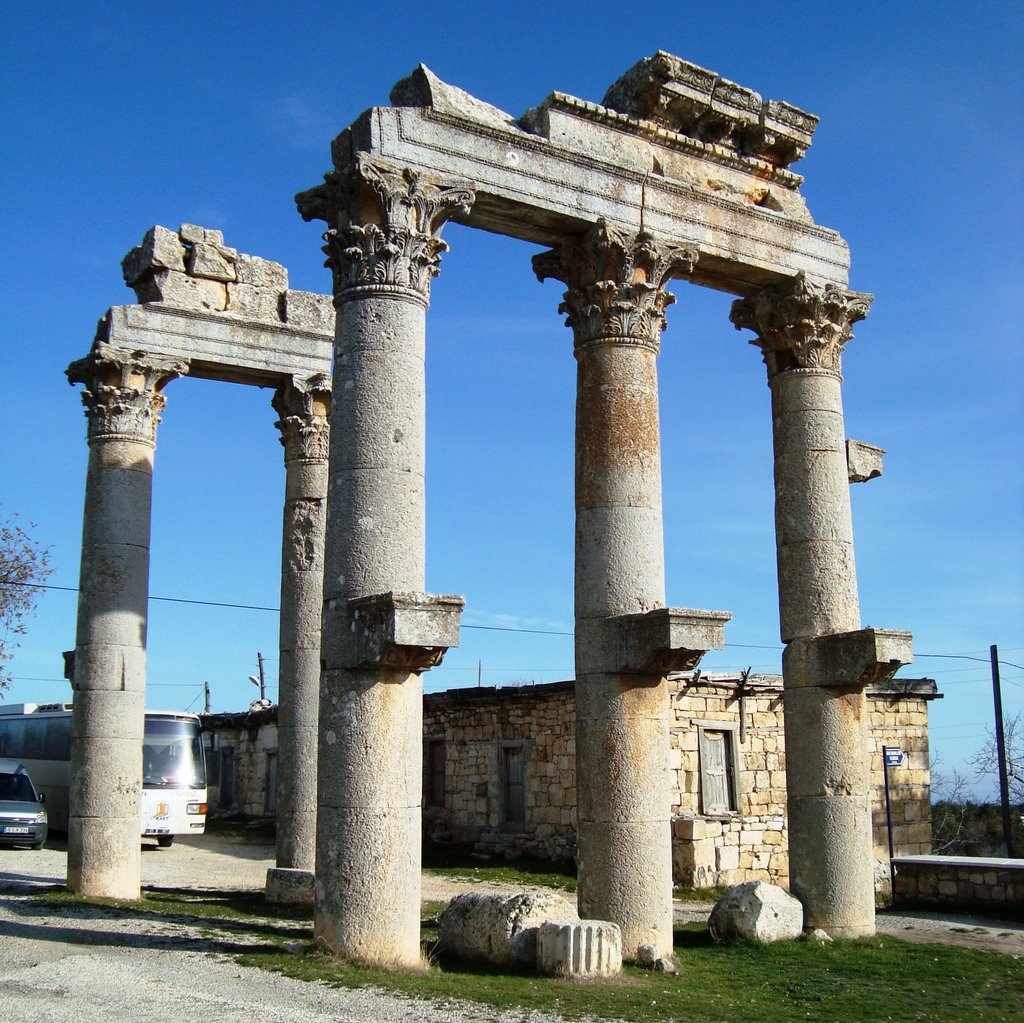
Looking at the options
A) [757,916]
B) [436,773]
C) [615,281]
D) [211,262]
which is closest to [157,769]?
[436,773]

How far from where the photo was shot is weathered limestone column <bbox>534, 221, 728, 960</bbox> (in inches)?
435

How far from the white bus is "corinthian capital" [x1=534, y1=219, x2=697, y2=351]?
1720 centimetres

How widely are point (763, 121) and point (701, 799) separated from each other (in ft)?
39.2

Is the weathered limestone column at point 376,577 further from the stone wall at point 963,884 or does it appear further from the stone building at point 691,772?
the stone building at point 691,772

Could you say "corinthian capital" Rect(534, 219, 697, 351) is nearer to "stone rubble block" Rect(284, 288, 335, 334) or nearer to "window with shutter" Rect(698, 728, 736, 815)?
"stone rubble block" Rect(284, 288, 335, 334)

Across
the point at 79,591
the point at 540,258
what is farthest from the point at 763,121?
the point at 79,591

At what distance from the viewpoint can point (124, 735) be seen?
15.7 m

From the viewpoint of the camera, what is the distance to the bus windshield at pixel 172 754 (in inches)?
1036

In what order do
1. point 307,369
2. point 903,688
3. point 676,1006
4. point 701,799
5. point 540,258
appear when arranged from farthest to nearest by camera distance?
point 903,688
point 701,799
point 307,369
point 540,258
point 676,1006

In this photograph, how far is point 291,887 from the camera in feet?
49.5

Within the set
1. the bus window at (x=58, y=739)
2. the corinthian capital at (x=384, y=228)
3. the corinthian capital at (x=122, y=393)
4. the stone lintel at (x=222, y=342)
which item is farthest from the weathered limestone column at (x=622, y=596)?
the bus window at (x=58, y=739)

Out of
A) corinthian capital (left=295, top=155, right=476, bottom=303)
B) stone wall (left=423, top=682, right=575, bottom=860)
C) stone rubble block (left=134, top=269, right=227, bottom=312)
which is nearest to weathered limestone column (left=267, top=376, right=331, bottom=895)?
stone rubble block (left=134, top=269, right=227, bottom=312)

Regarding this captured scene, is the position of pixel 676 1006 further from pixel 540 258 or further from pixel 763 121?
pixel 763 121

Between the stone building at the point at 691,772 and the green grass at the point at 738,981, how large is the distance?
7.68m
